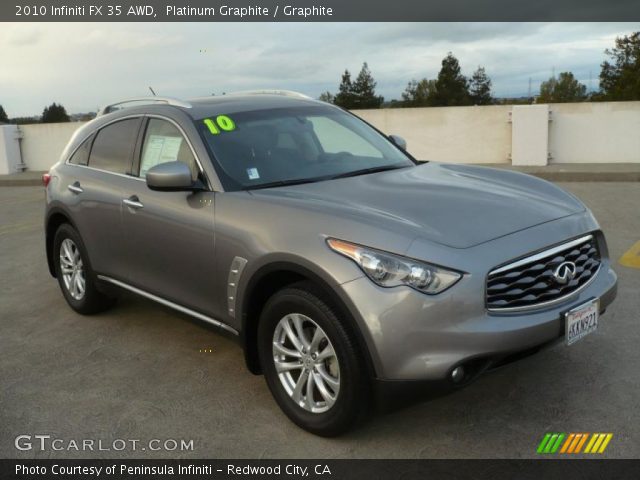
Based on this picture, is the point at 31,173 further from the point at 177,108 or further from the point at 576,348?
the point at 576,348

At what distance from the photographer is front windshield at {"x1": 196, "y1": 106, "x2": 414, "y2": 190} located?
14.0 feet

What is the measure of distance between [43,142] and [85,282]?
16458 mm

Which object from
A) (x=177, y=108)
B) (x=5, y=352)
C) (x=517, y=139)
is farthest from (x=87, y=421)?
(x=517, y=139)

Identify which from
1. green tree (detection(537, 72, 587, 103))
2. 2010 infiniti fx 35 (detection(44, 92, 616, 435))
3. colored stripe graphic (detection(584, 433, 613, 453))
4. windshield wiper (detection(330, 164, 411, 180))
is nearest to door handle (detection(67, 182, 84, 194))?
2010 infiniti fx 35 (detection(44, 92, 616, 435))

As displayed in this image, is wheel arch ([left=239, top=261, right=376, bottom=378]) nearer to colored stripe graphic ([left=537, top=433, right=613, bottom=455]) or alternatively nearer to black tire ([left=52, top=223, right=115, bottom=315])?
colored stripe graphic ([left=537, top=433, right=613, bottom=455])

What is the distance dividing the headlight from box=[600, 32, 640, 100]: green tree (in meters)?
69.4

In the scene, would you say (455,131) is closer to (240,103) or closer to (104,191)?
(240,103)

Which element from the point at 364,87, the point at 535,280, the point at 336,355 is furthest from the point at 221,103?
the point at 364,87

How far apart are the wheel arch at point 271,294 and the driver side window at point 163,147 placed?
3.00ft

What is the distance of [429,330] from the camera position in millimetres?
3117

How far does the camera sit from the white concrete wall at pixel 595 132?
15.6 m

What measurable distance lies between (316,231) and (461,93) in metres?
88.5

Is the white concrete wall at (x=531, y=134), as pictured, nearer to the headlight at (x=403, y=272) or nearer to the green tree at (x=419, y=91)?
the headlight at (x=403, y=272)

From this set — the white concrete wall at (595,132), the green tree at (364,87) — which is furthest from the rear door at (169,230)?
the green tree at (364,87)
